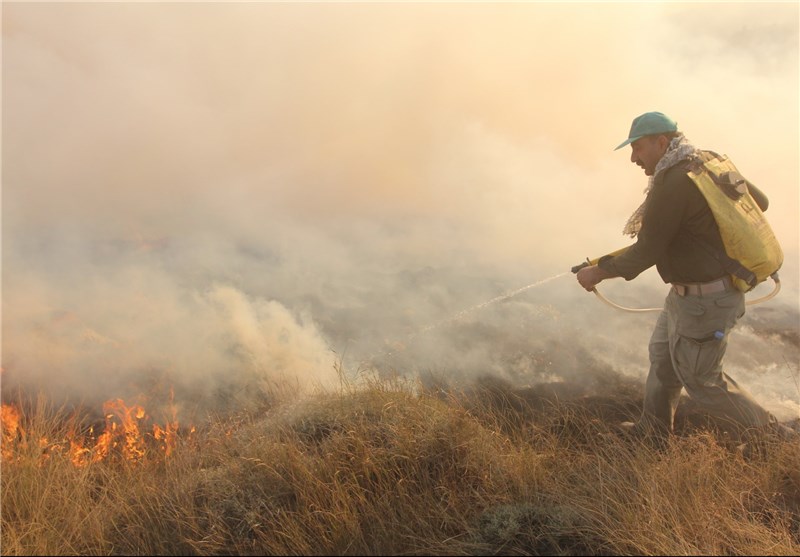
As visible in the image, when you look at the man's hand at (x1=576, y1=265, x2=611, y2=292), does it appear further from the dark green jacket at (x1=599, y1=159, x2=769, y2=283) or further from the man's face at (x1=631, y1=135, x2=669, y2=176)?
the man's face at (x1=631, y1=135, x2=669, y2=176)

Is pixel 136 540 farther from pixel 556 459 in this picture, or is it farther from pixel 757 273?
pixel 757 273

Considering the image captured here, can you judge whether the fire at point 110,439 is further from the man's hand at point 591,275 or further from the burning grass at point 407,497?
the man's hand at point 591,275

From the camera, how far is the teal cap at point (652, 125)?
3.65 m

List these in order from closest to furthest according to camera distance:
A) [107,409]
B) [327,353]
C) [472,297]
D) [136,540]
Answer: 1. [136,540]
2. [107,409]
3. [327,353]
4. [472,297]

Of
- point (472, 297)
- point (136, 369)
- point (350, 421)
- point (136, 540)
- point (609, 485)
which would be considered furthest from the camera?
point (472, 297)

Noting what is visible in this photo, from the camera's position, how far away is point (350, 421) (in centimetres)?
366

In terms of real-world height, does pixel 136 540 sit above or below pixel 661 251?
below

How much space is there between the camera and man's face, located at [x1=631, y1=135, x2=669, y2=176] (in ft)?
12.1

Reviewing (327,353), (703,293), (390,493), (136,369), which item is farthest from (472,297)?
(390,493)

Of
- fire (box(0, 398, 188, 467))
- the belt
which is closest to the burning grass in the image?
fire (box(0, 398, 188, 467))

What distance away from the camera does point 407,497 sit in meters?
3.00

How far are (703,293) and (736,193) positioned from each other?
627 mm

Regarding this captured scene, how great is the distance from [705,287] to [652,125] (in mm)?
1073

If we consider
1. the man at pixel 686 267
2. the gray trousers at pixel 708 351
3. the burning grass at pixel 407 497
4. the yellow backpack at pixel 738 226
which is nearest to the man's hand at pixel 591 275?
the man at pixel 686 267
